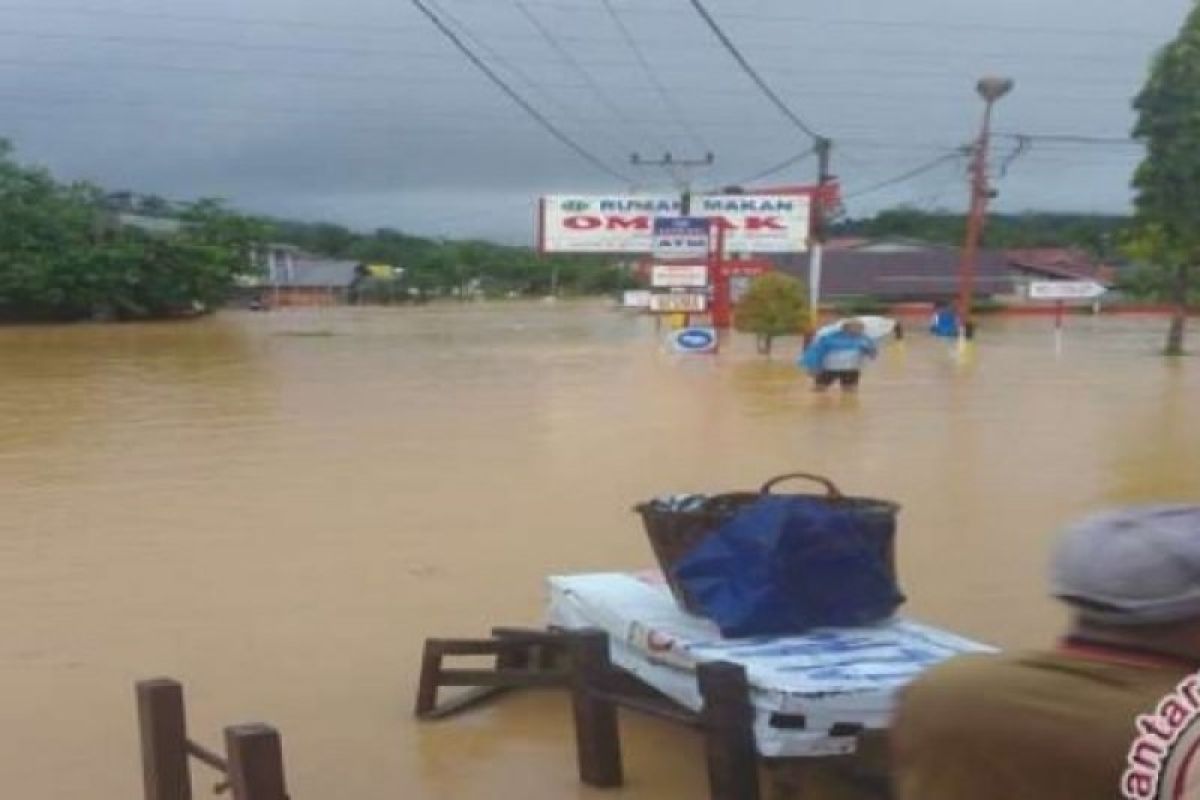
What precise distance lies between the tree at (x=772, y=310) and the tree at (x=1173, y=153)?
874cm

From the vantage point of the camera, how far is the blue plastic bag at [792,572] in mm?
5914

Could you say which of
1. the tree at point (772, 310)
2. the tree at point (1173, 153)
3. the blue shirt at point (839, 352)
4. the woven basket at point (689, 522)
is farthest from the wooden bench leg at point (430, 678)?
the tree at point (1173, 153)

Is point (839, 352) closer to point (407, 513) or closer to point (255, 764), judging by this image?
point (407, 513)

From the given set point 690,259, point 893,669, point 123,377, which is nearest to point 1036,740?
point 893,669

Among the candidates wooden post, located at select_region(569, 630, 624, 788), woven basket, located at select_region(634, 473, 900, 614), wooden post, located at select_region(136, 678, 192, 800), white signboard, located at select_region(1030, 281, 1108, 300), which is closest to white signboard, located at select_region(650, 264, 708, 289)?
white signboard, located at select_region(1030, 281, 1108, 300)

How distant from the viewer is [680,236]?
46.0 m

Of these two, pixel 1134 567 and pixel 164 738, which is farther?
pixel 164 738

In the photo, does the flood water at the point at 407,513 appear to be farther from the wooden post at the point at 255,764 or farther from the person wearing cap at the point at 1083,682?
the person wearing cap at the point at 1083,682

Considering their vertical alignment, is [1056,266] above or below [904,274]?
above

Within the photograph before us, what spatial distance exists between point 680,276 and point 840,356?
22.7 metres

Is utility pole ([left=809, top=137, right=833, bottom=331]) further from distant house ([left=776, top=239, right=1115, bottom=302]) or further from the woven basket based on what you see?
the woven basket

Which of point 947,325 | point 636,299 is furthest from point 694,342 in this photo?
point 636,299

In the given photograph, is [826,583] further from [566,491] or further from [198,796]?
[566,491]

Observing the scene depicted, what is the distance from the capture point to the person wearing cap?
2238mm
